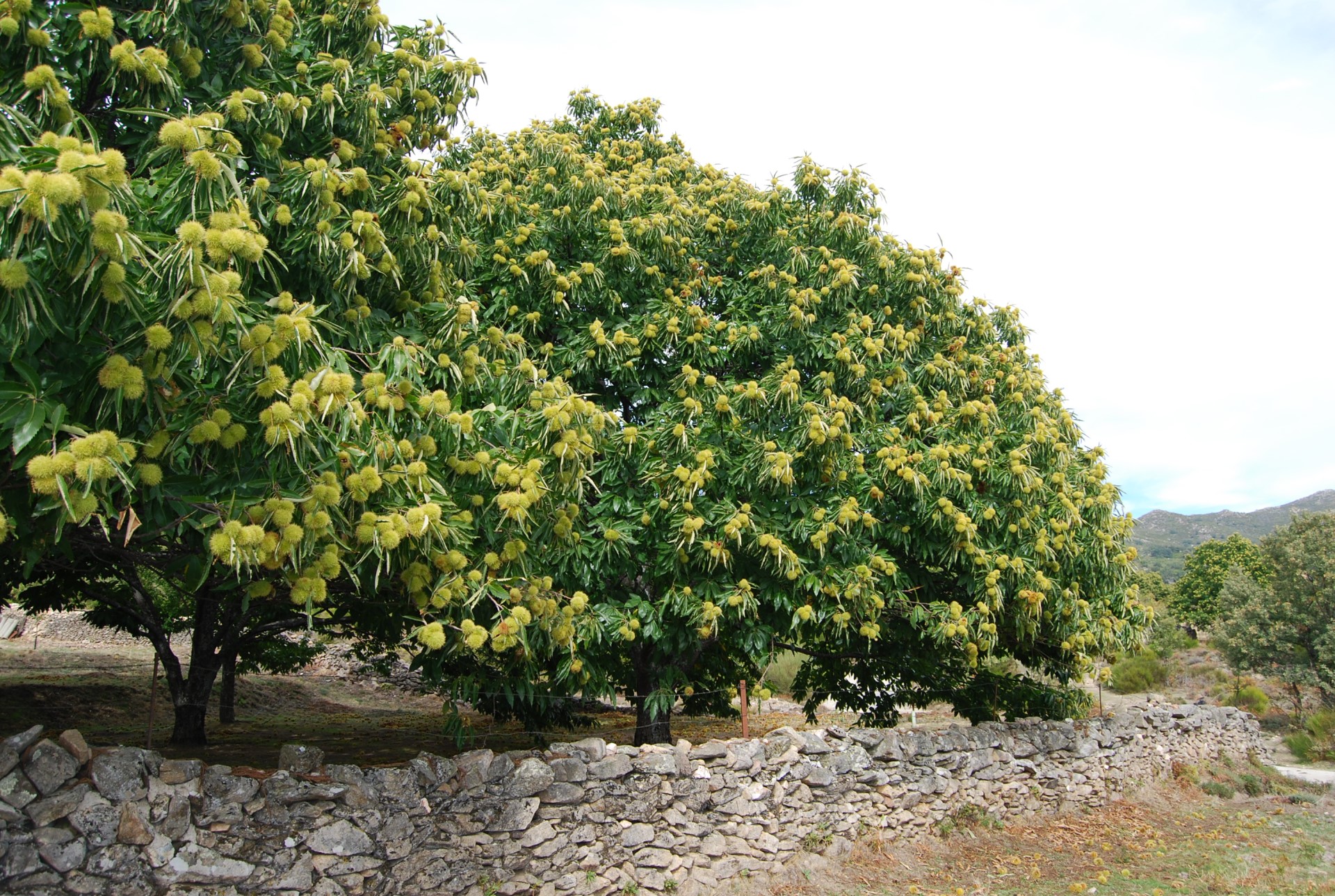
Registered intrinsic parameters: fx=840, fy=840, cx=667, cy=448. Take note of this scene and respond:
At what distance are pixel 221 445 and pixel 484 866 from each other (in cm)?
356

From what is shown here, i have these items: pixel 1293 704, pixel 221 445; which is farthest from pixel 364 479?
pixel 1293 704

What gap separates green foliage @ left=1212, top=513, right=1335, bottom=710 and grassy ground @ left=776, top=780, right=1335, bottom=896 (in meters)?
14.4

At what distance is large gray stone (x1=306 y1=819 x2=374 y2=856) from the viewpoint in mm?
5117

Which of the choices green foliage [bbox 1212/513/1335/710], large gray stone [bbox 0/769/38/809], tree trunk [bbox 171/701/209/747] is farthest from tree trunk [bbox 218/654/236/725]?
green foliage [bbox 1212/513/1335/710]

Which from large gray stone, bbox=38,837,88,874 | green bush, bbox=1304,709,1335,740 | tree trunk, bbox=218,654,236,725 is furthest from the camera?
green bush, bbox=1304,709,1335,740

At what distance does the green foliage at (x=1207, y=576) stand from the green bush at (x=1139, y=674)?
13323 mm

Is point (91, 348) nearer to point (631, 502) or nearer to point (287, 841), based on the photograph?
point (287, 841)

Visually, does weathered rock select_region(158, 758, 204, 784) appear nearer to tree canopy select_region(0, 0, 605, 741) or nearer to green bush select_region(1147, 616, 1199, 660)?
tree canopy select_region(0, 0, 605, 741)

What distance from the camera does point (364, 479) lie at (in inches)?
161

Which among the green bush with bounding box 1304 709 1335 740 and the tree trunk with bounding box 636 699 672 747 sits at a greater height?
the tree trunk with bounding box 636 699 672 747

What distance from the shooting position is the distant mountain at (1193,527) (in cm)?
10606

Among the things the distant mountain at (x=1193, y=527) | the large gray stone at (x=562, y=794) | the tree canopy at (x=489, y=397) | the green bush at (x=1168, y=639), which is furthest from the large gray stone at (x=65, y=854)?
A: the distant mountain at (x=1193, y=527)

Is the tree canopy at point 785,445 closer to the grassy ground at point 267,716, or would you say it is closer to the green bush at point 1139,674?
the grassy ground at point 267,716

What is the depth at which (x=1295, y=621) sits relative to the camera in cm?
2361
